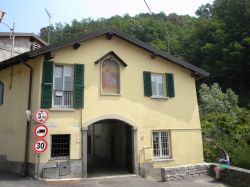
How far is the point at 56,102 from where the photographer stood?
13.1 metres

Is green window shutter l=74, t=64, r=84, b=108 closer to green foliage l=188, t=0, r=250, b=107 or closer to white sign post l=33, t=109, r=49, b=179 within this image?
white sign post l=33, t=109, r=49, b=179

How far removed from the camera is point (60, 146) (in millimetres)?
12898

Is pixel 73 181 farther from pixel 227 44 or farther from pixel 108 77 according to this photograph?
pixel 227 44

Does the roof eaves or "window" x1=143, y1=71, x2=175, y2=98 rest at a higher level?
the roof eaves

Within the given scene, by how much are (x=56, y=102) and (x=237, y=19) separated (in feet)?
114

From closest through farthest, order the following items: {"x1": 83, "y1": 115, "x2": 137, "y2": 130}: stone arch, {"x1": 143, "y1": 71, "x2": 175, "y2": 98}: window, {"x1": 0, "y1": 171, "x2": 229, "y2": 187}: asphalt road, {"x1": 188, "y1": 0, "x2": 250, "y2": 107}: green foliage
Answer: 1. {"x1": 0, "y1": 171, "x2": 229, "y2": 187}: asphalt road
2. {"x1": 83, "y1": 115, "x2": 137, "y2": 130}: stone arch
3. {"x1": 143, "y1": 71, "x2": 175, "y2": 98}: window
4. {"x1": 188, "y1": 0, "x2": 250, "y2": 107}: green foliage

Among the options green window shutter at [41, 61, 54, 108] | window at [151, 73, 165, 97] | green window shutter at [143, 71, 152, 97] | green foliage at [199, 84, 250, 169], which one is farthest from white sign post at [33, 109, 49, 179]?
green foliage at [199, 84, 250, 169]

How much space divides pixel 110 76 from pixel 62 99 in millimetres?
2765

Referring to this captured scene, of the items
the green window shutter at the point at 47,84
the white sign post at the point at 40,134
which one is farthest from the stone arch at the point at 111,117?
the white sign post at the point at 40,134

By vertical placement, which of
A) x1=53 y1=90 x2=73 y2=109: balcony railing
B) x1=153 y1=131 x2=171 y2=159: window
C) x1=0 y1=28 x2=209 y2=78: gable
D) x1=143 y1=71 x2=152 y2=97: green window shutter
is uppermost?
x1=0 y1=28 x2=209 y2=78: gable

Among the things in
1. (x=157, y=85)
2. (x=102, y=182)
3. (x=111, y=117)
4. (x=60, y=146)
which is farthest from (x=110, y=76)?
(x=102, y=182)

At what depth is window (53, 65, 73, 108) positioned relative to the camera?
1317 cm

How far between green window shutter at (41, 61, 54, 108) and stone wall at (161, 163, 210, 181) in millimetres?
6396

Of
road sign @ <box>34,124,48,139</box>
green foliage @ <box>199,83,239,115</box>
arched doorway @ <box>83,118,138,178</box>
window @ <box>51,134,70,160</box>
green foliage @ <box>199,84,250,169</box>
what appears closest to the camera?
road sign @ <box>34,124,48,139</box>
